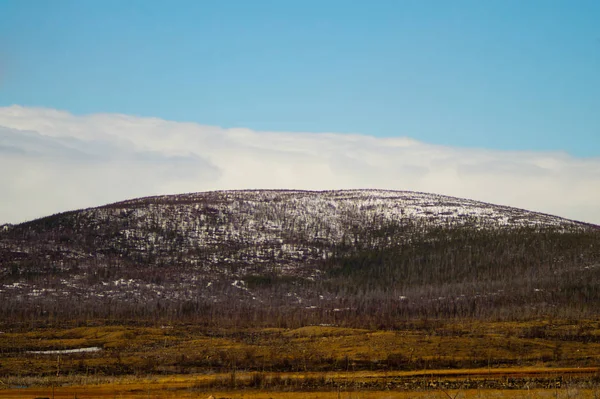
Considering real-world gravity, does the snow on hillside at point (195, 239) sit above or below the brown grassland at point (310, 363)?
above

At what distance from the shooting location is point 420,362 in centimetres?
5341

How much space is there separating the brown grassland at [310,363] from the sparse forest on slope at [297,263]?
24.6 meters

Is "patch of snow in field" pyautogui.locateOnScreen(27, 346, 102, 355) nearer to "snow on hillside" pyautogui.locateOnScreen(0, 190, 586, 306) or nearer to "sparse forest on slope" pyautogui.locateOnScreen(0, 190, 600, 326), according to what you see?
"sparse forest on slope" pyautogui.locateOnScreen(0, 190, 600, 326)

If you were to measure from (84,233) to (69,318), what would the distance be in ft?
234

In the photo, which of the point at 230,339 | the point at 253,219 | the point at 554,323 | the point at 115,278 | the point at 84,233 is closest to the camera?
the point at 230,339

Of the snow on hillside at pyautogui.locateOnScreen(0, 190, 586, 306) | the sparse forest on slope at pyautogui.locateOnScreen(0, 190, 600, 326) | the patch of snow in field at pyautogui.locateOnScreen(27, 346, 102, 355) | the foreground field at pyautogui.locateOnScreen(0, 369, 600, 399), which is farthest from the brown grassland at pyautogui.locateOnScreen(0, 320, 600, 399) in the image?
the snow on hillside at pyautogui.locateOnScreen(0, 190, 586, 306)

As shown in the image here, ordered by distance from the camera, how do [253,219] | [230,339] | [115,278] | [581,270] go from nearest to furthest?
[230,339], [581,270], [115,278], [253,219]

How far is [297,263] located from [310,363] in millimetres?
108563

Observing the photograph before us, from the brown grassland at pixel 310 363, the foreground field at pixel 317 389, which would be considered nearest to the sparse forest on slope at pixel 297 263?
the brown grassland at pixel 310 363

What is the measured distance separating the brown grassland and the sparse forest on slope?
80.6 ft

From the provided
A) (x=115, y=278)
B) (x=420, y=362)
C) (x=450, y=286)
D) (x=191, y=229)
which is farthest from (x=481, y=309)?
(x=191, y=229)

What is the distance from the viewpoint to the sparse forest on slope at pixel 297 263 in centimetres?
11169

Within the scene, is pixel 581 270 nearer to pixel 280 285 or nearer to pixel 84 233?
pixel 280 285

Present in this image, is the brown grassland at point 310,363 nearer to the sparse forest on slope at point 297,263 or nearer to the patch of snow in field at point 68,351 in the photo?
the patch of snow in field at point 68,351
